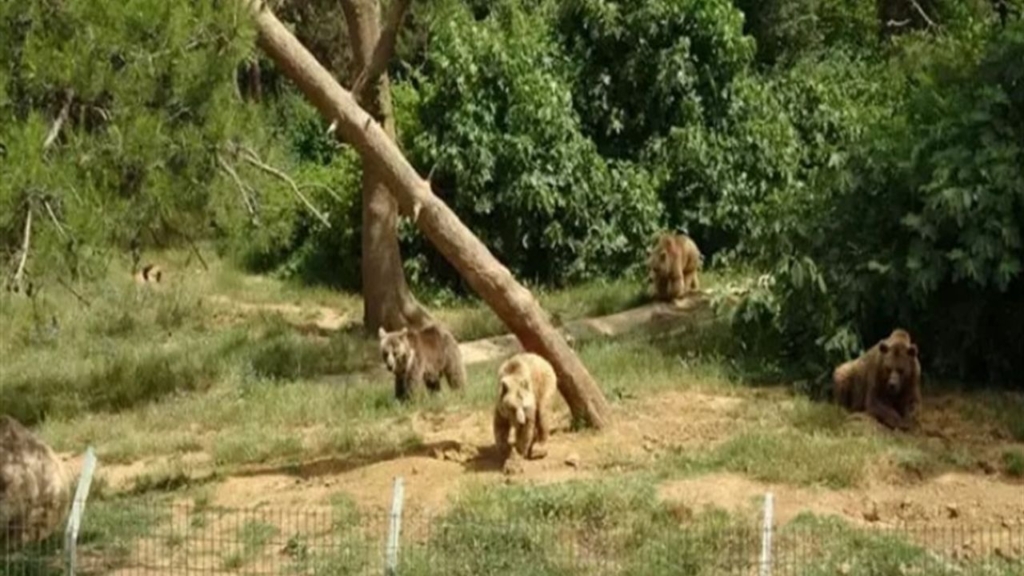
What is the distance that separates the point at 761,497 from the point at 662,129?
1218 centimetres

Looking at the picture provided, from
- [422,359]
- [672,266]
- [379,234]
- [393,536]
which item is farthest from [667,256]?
[393,536]

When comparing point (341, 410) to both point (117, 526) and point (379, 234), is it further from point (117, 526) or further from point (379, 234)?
point (379, 234)

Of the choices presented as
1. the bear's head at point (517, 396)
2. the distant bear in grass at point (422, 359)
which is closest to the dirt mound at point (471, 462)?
the bear's head at point (517, 396)

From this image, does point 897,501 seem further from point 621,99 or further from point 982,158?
point 621,99

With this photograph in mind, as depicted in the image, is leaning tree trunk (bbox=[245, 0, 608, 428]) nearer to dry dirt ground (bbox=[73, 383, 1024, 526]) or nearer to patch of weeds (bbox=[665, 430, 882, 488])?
dry dirt ground (bbox=[73, 383, 1024, 526])

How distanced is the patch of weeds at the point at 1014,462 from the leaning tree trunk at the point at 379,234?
25.8 feet

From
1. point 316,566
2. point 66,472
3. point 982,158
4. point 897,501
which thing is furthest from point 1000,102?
point 66,472

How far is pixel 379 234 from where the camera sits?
762 inches

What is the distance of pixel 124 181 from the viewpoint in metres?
11.6

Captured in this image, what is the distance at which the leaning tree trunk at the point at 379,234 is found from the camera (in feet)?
62.4

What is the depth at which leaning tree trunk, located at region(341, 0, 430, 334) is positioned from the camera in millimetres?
19016

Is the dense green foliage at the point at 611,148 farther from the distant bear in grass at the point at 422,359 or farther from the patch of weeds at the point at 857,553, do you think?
the patch of weeds at the point at 857,553

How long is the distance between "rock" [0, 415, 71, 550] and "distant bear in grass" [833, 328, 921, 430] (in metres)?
6.76

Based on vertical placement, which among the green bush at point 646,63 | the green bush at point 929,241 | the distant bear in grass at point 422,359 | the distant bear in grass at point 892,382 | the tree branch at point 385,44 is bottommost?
the distant bear in grass at point 892,382
